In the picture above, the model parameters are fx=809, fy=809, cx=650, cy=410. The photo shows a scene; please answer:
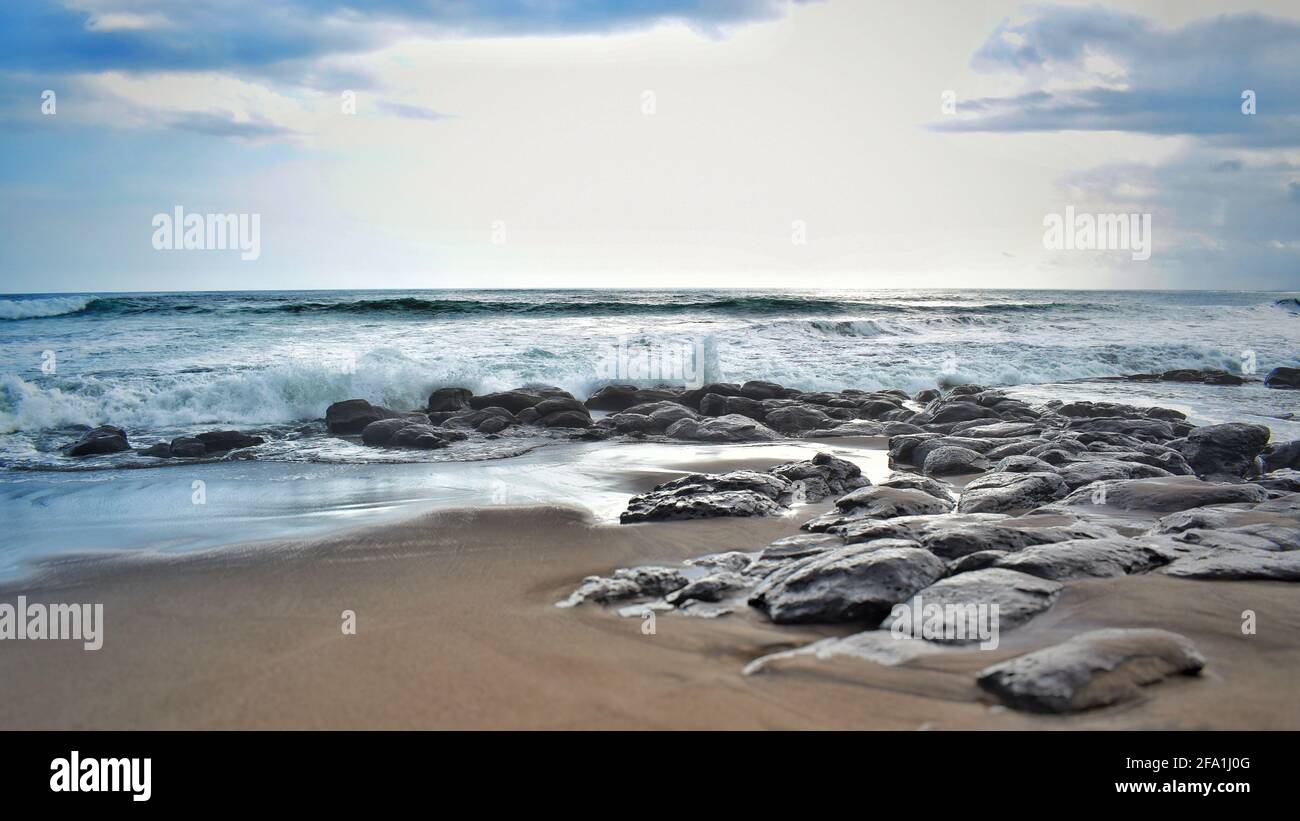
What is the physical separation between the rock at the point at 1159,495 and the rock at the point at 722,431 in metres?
4.99

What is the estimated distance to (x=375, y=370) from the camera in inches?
599

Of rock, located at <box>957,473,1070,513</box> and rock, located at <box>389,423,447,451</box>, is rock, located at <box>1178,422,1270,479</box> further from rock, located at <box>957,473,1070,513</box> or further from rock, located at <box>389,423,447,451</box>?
rock, located at <box>389,423,447,451</box>

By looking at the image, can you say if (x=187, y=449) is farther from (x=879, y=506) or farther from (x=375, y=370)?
(x=879, y=506)

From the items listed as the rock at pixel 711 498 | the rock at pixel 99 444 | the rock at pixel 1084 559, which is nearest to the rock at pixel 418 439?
the rock at pixel 99 444

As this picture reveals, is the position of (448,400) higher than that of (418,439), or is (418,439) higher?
(448,400)

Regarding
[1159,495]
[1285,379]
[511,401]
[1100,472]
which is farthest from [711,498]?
[1285,379]

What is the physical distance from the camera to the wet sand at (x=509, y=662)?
292 cm

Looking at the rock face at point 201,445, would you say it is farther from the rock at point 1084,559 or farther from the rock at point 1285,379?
the rock at point 1285,379

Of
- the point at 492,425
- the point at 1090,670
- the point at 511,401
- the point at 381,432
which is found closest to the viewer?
the point at 1090,670

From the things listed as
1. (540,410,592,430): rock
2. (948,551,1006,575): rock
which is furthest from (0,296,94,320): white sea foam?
(948,551,1006,575): rock

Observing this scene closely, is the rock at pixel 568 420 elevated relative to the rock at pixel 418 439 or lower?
elevated

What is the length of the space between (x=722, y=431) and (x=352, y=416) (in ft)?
18.5
